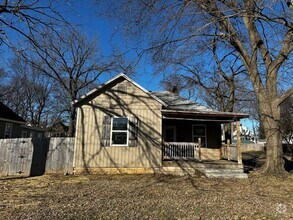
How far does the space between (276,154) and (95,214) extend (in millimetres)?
9502

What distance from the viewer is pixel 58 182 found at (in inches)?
382

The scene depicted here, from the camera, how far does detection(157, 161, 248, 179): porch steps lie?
11.3 metres

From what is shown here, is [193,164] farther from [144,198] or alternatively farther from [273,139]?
[144,198]

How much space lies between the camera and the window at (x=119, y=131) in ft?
39.8

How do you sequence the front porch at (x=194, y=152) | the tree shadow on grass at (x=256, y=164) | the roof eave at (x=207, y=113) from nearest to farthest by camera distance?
the roof eave at (x=207, y=113), the front porch at (x=194, y=152), the tree shadow on grass at (x=256, y=164)

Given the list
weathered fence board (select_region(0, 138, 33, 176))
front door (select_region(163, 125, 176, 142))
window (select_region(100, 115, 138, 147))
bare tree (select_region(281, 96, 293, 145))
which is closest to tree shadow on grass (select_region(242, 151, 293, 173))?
front door (select_region(163, 125, 176, 142))

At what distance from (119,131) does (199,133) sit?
5.61 metres

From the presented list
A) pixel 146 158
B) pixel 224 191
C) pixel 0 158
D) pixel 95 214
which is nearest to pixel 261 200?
pixel 224 191

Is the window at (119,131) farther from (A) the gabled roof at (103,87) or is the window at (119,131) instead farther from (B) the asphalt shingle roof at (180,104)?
(B) the asphalt shingle roof at (180,104)

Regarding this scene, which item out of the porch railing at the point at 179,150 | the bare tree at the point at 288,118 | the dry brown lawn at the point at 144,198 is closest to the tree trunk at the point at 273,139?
the dry brown lawn at the point at 144,198

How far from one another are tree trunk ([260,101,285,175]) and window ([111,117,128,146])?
274 inches

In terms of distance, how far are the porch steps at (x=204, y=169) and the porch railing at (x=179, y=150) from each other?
2.79 ft

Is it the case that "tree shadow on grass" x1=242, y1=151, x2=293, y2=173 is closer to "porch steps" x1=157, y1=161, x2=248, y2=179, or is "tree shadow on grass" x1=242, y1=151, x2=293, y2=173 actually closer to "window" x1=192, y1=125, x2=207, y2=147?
"porch steps" x1=157, y1=161, x2=248, y2=179

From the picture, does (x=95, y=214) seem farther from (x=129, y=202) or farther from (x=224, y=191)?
(x=224, y=191)
